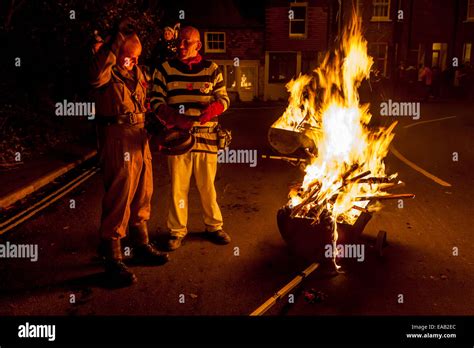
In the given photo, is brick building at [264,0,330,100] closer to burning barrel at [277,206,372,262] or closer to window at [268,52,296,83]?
window at [268,52,296,83]

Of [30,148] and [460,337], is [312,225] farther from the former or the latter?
[30,148]

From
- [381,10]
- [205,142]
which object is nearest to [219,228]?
A: [205,142]

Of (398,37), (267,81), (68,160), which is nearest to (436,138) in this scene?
(68,160)

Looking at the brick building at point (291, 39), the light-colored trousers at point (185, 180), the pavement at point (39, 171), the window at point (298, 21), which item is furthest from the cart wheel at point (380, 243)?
the window at point (298, 21)

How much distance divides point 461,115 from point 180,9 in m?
17.9

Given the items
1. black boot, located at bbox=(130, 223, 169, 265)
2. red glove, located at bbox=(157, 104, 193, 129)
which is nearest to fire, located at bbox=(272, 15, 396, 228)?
red glove, located at bbox=(157, 104, 193, 129)

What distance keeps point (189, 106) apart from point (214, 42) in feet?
81.7

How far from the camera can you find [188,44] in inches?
203

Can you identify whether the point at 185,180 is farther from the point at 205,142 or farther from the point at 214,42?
the point at 214,42

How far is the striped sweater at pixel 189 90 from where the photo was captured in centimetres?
523

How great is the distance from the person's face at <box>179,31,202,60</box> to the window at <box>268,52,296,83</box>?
24.4 metres

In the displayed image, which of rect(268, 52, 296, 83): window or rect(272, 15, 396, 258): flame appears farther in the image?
rect(268, 52, 296, 83): window

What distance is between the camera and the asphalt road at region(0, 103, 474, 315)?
14.2 feet

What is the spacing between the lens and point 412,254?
5.54 m
